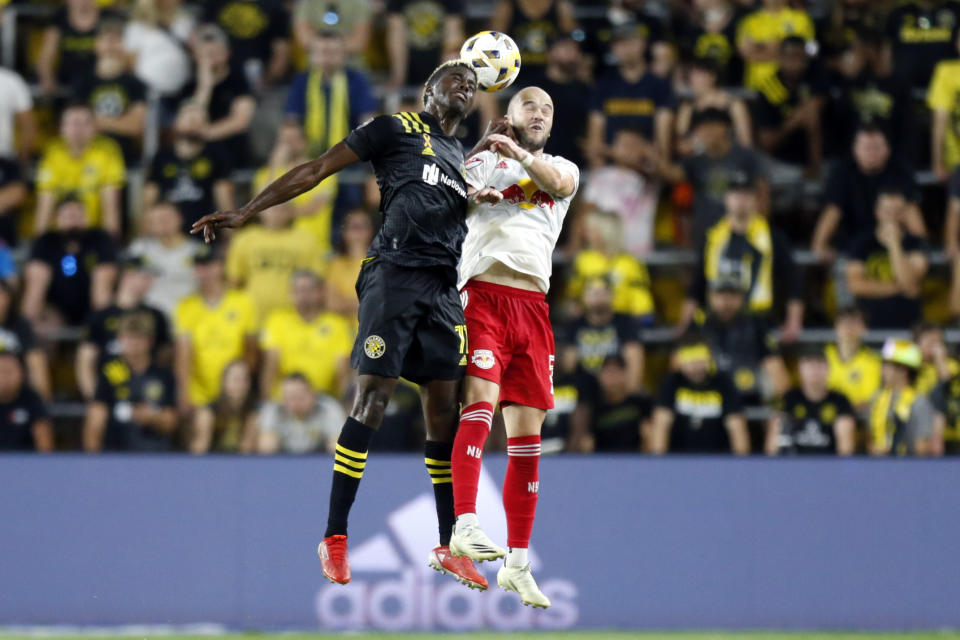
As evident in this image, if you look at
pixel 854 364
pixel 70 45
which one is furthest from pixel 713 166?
pixel 70 45

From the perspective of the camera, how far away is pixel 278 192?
283 inches

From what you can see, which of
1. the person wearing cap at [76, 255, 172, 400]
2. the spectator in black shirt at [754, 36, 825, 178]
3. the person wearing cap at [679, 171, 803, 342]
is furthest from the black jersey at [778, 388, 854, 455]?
the person wearing cap at [76, 255, 172, 400]

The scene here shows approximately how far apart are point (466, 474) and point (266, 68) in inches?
315

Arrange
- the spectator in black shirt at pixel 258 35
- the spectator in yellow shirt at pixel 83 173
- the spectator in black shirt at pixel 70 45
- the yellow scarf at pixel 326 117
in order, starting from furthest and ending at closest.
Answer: the spectator in black shirt at pixel 70 45 → the spectator in black shirt at pixel 258 35 → the spectator in yellow shirt at pixel 83 173 → the yellow scarf at pixel 326 117

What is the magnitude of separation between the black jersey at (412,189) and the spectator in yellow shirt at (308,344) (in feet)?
15.7

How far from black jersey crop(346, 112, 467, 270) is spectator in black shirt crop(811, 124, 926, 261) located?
666 cm

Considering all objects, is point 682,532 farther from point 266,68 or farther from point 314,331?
point 266,68

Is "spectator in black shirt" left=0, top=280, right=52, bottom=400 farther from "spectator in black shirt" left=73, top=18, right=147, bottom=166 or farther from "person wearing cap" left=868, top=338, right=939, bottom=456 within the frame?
"person wearing cap" left=868, top=338, right=939, bottom=456

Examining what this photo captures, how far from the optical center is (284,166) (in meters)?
13.3

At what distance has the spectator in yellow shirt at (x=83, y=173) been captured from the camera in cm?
1380

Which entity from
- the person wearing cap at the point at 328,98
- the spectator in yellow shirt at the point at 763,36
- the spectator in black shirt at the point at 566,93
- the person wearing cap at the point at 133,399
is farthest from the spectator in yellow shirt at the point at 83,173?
the spectator in yellow shirt at the point at 763,36

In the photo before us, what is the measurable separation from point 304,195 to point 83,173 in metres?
2.38

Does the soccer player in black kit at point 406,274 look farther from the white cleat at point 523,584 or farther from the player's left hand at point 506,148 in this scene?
the white cleat at point 523,584

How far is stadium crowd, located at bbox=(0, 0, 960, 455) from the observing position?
39.6 feet
